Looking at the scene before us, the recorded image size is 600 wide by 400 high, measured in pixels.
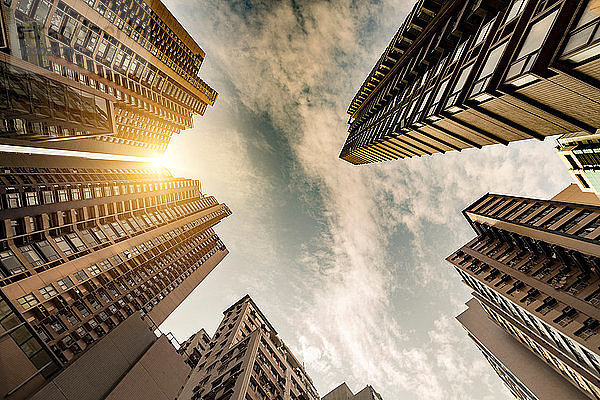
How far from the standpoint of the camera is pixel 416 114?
27.4 m

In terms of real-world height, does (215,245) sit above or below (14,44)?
below

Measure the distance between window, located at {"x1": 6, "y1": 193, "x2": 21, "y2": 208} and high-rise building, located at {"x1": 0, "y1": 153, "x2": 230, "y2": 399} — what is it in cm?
10

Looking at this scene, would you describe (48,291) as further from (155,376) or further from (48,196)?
(155,376)

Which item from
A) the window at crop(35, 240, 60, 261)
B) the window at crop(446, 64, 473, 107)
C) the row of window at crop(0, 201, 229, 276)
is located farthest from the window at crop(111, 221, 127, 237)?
the window at crop(446, 64, 473, 107)

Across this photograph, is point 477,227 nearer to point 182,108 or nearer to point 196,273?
point 196,273

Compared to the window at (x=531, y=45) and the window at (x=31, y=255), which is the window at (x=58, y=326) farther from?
the window at (x=531, y=45)

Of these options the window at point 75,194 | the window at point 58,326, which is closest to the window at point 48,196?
the window at point 75,194

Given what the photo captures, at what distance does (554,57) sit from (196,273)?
104043mm

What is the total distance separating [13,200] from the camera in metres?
37.2

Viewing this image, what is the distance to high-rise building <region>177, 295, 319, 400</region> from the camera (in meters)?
37.5

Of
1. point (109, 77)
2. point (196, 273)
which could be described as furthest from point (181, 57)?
point (196, 273)

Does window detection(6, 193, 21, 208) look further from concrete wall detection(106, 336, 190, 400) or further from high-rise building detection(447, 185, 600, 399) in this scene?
high-rise building detection(447, 185, 600, 399)

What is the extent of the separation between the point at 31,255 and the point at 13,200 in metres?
7.17

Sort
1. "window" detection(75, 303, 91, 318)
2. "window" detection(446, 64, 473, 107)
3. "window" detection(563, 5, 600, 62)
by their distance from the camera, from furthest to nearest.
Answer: "window" detection(75, 303, 91, 318) < "window" detection(446, 64, 473, 107) < "window" detection(563, 5, 600, 62)
